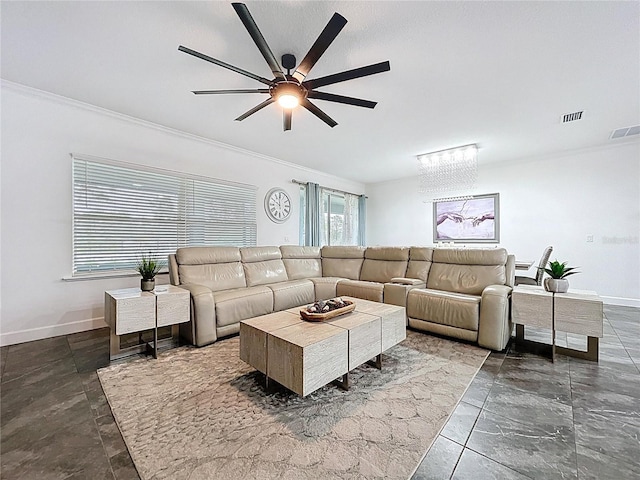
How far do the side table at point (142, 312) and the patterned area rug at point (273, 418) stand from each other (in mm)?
260

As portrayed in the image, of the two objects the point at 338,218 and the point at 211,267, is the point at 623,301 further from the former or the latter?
the point at 211,267

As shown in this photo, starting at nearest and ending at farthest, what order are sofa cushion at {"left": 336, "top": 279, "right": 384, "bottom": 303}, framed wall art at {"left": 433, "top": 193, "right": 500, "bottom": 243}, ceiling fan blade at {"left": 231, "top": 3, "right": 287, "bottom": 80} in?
1. ceiling fan blade at {"left": 231, "top": 3, "right": 287, "bottom": 80}
2. sofa cushion at {"left": 336, "top": 279, "right": 384, "bottom": 303}
3. framed wall art at {"left": 433, "top": 193, "right": 500, "bottom": 243}

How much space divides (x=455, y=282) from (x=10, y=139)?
526 cm

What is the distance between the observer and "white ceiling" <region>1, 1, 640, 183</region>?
1.85 m

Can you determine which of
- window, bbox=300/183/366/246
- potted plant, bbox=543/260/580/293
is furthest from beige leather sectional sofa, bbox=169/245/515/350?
window, bbox=300/183/366/246

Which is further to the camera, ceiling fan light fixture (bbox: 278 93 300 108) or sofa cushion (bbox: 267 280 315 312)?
sofa cushion (bbox: 267 280 315 312)

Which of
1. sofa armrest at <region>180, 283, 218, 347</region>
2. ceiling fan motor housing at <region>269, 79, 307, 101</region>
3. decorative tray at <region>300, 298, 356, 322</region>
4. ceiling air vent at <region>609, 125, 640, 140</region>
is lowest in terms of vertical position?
sofa armrest at <region>180, 283, 218, 347</region>

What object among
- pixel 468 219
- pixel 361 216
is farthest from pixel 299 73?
pixel 361 216

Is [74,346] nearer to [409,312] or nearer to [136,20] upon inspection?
Answer: [136,20]

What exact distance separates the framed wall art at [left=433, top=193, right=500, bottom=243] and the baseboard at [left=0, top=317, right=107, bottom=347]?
623 centimetres

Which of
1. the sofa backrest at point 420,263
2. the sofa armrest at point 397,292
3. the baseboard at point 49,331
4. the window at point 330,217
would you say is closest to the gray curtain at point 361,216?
the window at point 330,217

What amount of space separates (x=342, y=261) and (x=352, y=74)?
10.9 feet

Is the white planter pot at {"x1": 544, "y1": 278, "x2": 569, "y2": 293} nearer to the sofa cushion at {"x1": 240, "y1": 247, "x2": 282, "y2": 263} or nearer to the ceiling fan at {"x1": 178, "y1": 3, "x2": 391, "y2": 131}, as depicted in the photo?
the ceiling fan at {"x1": 178, "y1": 3, "x2": 391, "y2": 131}

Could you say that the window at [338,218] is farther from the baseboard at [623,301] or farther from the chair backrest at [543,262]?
the baseboard at [623,301]
